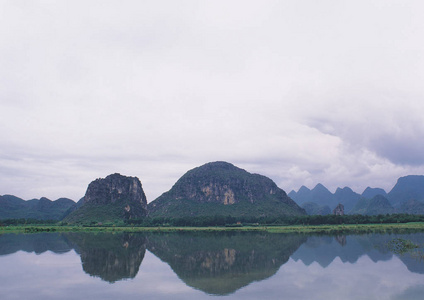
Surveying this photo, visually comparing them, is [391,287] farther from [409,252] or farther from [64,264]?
[64,264]

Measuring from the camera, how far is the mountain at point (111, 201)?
554 ft

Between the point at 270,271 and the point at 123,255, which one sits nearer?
the point at 270,271

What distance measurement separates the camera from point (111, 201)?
18725cm

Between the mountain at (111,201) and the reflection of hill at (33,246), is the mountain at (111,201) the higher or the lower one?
the higher one

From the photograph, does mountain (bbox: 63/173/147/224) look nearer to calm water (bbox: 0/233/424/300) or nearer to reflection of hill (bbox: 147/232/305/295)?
calm water (bbox: 0/233/424/300)

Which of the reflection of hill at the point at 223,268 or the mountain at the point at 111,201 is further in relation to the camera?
the mountain at the point at 111,201

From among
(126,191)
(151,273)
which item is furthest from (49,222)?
(151,273)

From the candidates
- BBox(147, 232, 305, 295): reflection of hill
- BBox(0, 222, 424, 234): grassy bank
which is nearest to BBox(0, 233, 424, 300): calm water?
BBox(147, 232, 305, 295): reflection of hill

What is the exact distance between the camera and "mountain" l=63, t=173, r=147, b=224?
169 meters

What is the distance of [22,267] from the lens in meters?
34.8

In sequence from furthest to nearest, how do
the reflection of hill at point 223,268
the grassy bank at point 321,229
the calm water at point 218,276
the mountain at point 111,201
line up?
the mountain at point 111,201, the grassy bank at point 321,229, the reflection of hill at point 223,268, the calm water at point 218,276

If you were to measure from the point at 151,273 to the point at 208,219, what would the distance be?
106 m

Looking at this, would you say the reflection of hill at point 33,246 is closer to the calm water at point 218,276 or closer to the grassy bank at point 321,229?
the calm water at point 218,276

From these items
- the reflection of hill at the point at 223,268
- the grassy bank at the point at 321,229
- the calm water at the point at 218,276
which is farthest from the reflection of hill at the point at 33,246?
the grassy bank at the point at 321,229
